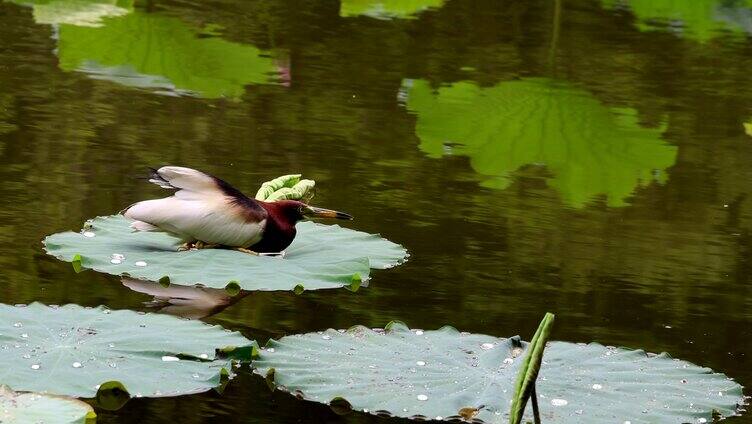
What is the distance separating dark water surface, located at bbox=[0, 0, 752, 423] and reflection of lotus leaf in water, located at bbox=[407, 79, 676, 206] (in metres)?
0.01

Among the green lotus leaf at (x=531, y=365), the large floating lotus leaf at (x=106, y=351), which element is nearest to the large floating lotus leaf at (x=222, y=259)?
the large floating lotus leaf at (x=106, y=351)

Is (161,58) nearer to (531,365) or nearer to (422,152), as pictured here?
(422,152)

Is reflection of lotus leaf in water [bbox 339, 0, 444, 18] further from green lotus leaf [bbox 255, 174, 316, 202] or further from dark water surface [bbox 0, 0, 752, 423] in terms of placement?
green lotus leaf [bbox 255, 174, 316, 202]

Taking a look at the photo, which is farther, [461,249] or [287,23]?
[287,23]

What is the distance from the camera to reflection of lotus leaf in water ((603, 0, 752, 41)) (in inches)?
332

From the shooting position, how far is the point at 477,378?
233cm

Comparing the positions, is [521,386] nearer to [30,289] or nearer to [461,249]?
[30,289]

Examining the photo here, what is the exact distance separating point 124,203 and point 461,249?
0.83 metres

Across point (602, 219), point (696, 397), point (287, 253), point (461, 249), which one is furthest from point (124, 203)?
point (696, 397)

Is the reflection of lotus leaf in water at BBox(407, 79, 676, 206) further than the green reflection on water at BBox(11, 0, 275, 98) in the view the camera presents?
No

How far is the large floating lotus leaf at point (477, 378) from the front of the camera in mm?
2225

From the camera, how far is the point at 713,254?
3594 millimetres

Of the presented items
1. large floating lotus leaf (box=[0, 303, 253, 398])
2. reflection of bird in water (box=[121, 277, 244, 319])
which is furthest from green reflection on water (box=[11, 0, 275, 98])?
large floating lotus leaf (box=[0, 303, 253, 398])

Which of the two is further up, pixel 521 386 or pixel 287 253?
pixel 521 386
